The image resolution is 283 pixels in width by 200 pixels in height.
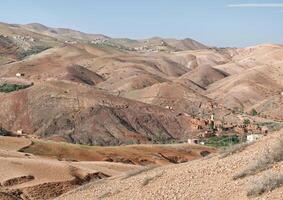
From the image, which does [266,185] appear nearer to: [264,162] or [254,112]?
[264,162]

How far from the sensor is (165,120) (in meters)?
117

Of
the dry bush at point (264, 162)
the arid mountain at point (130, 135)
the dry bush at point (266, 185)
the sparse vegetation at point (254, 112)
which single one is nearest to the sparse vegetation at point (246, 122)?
the arid mountain at point (130, 135)

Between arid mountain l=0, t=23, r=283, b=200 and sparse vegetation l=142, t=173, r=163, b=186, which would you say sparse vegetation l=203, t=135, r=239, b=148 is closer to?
arid mountain l=0, t=23, r=283, b=200

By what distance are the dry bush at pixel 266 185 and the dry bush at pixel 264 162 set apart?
204 cm

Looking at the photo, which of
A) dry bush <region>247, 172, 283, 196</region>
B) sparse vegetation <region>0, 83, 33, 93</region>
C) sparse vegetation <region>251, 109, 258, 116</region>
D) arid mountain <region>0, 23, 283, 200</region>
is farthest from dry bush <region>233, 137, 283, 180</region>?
sparse vegetation <region>251, 109, 258, 116</region>

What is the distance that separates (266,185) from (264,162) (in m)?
2.60

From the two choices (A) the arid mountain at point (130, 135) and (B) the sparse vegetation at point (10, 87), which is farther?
(B) the sparse vegetation at point (10, 87)

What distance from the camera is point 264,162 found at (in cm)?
1714

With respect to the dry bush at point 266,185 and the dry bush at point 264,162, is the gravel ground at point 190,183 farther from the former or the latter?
the dry bush at point 264,162

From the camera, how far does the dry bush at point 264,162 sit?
16984 mm

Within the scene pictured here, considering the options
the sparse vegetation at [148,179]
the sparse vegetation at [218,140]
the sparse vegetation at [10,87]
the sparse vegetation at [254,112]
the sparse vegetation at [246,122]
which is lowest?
the sparse vegetation at [254,112]

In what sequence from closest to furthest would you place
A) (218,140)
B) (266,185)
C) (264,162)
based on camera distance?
1. (266,185)
2. (264,162)
3. (218,140)

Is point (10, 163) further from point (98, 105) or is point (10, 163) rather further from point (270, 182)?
point (98, 105)

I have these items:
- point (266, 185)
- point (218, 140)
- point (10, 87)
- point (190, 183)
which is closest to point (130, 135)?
point (218, 140)
